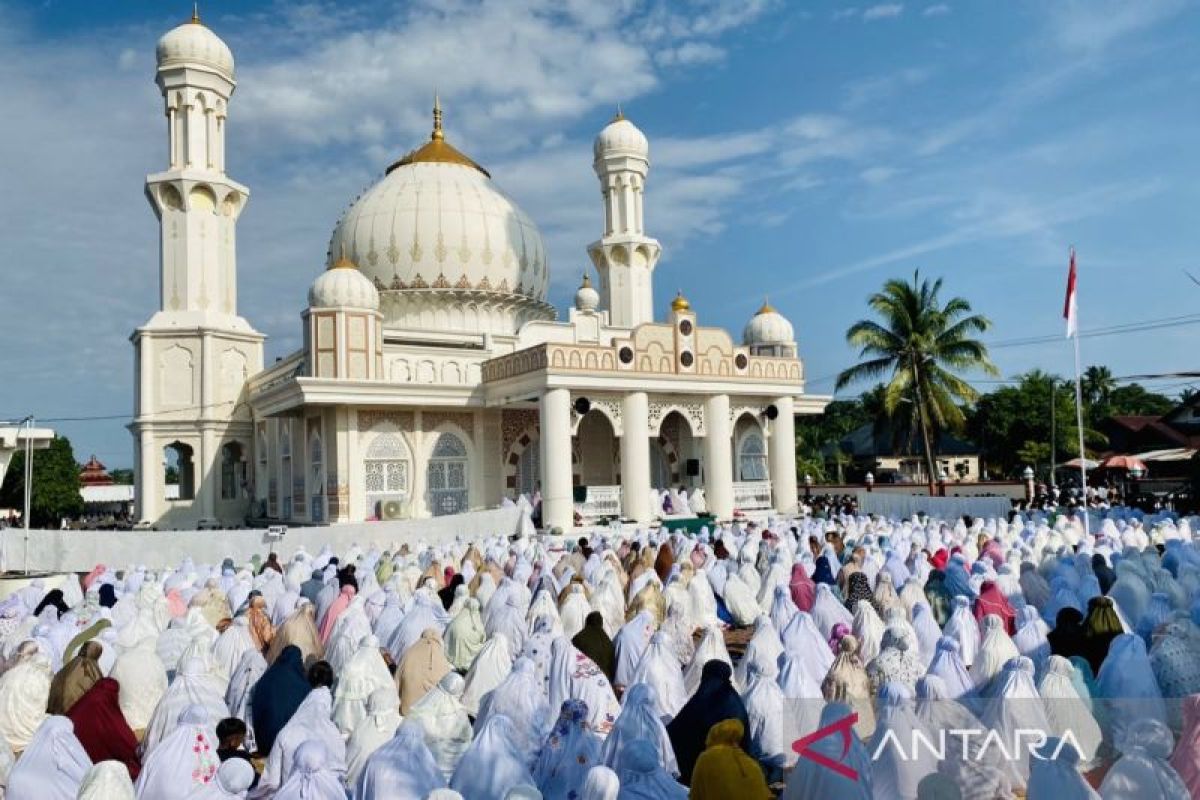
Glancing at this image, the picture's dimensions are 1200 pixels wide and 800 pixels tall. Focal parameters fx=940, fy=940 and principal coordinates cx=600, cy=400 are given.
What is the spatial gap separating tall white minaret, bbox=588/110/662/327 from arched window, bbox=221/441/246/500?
12307 millimetres

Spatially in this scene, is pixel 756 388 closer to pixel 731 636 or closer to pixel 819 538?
pixel 819 538

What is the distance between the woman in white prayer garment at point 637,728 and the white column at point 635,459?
56.9 ft

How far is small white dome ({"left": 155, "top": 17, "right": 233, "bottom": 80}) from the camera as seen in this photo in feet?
86.0

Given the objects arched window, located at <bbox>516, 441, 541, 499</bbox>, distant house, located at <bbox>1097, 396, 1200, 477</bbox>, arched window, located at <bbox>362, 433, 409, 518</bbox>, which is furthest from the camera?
distant house, located at <bbox>1097, 396, 1200, 477</bbox>

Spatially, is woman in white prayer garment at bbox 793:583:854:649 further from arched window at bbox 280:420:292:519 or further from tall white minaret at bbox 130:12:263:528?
tall white minaret at bbox 130:12:263:528

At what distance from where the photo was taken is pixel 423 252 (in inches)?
1115

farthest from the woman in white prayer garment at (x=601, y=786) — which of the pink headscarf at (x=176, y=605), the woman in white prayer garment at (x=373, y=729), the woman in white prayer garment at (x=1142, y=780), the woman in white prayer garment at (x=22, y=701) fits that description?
the pink headscarf at (x=176, y=605)

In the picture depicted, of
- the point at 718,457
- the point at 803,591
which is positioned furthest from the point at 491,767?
the point at 718,457

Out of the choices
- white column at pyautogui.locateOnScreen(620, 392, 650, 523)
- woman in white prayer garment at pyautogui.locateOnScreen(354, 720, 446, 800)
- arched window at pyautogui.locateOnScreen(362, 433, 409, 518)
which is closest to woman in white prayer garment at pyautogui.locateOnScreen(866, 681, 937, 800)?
woman in white prayer garment at pyautogui.locateOnScreen(354, 720, 446, 800)

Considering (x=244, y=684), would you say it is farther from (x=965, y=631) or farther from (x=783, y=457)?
(x=783, y=457)

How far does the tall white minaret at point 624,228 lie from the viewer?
30125mm

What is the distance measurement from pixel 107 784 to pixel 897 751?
4039mm

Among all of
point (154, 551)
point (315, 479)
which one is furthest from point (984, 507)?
point (154, 551)

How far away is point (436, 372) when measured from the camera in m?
25.8
